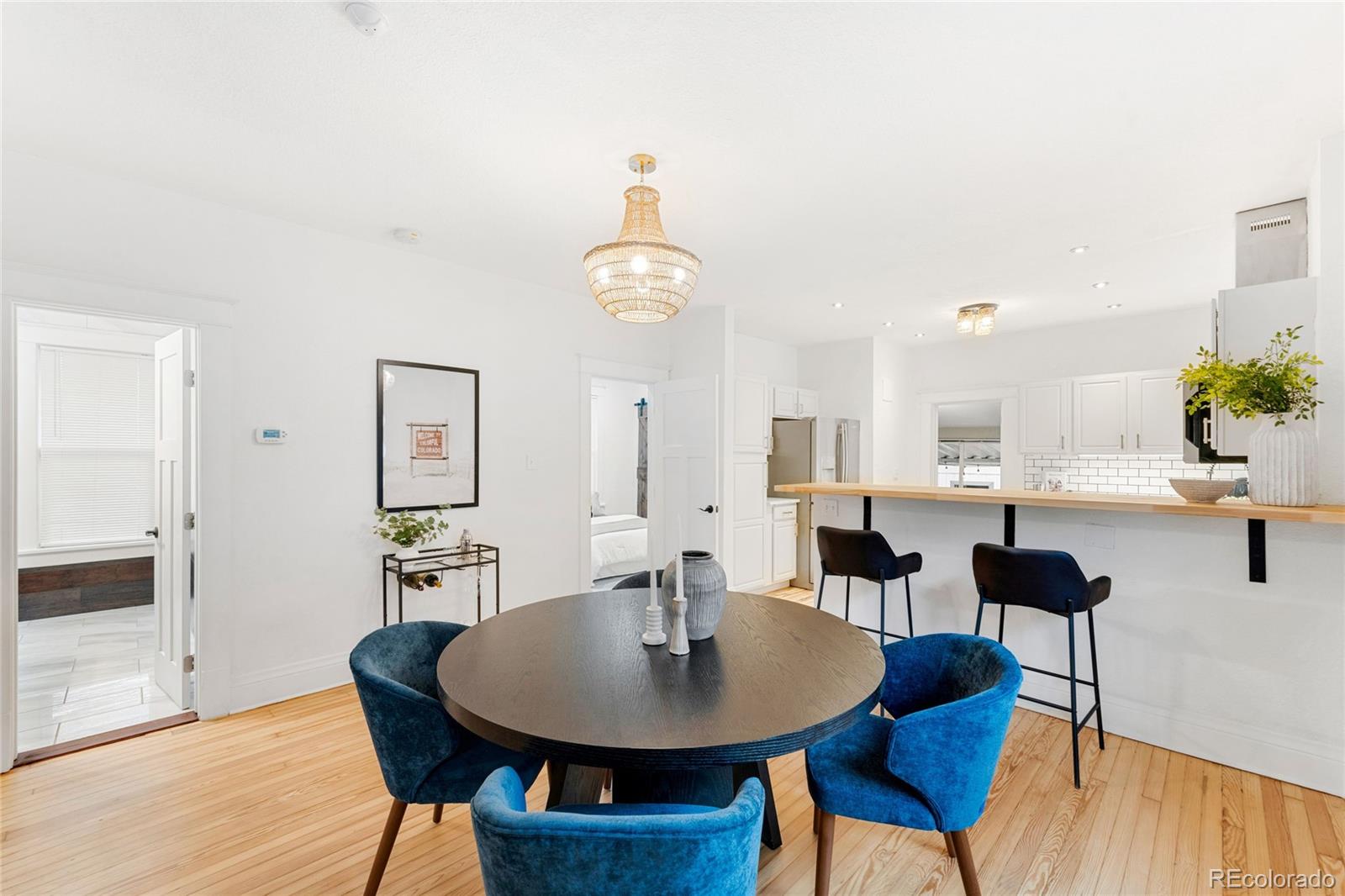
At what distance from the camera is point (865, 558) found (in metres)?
3.14

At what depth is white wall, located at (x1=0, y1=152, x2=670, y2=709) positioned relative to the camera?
275 centimetres

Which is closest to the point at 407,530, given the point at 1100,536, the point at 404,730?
the point at 404,730

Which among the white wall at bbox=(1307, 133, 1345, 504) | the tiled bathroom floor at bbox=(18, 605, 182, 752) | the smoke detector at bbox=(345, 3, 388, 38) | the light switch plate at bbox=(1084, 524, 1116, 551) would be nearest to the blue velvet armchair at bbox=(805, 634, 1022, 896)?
the light switch plate at bbox=(1084, 524, 1116, 551)

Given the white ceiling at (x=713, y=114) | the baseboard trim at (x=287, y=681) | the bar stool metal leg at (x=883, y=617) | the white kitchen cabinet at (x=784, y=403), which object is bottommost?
the baseboard trim at (x=287, y=681)

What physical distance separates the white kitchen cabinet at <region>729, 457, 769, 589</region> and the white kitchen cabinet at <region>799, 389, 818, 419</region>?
1.17 meters

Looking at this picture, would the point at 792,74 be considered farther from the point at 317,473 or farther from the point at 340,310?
the point at 317,473

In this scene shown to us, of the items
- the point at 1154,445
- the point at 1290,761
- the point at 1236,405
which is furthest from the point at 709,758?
the point at 1154,445

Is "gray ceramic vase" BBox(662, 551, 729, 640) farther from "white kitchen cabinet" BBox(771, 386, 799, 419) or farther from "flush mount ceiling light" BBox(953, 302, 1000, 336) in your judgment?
"white kitchen cabinet" BBox(771, 386, 799, 419)

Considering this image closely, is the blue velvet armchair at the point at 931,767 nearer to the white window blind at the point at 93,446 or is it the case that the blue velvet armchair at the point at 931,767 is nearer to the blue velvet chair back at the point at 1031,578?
the blue velvet chair back at the point at 1031,578

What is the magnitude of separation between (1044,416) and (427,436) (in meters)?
5.28

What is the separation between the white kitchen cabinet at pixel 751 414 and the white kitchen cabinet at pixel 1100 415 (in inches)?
107

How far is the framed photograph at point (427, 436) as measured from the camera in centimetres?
362

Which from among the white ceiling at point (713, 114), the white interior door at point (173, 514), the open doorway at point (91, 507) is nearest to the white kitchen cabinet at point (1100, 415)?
the white ceiling at point (713, 114)

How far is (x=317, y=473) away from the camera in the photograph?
3357 millimetres
